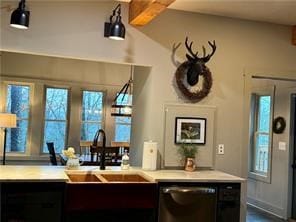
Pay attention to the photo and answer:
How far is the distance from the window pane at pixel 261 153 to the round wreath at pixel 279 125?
42cm

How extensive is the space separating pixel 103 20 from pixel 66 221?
2.05 m

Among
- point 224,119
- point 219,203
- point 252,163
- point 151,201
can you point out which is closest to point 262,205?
point 252,163

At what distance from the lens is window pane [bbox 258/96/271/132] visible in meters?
6.61

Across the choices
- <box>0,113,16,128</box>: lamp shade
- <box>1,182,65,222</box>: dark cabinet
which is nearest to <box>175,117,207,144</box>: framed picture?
<box>1,182,65,222</box>: dark cabinet

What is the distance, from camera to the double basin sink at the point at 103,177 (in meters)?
3.70

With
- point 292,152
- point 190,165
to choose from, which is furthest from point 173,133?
point 292,152

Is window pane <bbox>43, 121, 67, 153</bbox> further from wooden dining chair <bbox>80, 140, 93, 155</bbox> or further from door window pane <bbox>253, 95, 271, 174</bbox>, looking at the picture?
door window pane <bbox>253, 95, 271, 174</bbox>

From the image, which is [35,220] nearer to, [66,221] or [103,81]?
[66,221]

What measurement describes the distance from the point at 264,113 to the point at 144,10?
4066mm

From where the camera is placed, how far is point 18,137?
24.1 feet

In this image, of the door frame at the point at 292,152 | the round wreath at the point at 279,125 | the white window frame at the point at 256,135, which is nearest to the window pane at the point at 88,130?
the white window frame at the point at 256,135

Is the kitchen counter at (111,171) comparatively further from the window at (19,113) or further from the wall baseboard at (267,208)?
the window at (19,113)

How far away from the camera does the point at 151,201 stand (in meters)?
3.41

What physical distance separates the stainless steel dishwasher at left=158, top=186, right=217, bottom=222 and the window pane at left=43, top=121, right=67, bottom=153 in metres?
4.61
